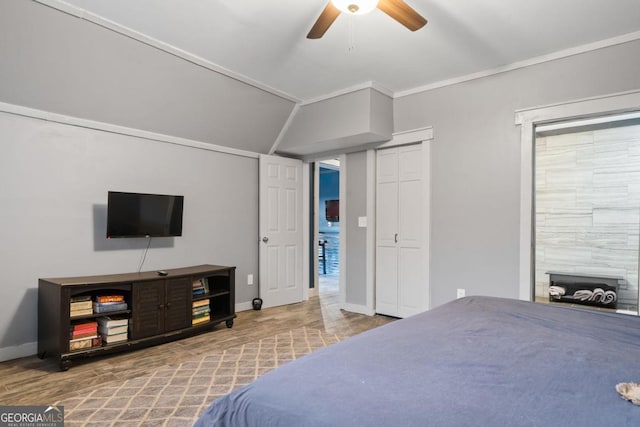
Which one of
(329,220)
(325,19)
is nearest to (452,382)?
(325,19)

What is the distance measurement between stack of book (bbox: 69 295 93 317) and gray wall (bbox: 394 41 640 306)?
10.6 ft

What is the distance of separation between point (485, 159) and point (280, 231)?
268 cm

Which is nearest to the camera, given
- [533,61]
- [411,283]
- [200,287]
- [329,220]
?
[533,61]

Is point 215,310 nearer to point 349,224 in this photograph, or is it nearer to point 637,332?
point 349,224

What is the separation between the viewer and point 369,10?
2.09 metres

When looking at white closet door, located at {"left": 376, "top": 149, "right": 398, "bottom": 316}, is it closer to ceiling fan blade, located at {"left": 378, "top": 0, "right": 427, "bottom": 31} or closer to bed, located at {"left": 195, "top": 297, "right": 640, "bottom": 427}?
ceiling fan blade, located at {"left": 378, "top": 0, "right": 427, "bottom": 31}

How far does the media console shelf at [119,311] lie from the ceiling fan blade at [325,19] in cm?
245

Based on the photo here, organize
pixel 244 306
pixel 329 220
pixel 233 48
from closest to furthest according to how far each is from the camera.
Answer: pixel 233 48, pixel 244 306, pixel 329 220

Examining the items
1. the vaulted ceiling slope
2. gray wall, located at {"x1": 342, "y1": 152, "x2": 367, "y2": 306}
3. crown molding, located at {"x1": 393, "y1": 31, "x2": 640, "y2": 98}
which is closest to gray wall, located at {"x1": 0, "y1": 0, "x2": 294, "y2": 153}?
the vaulted ceiling slope

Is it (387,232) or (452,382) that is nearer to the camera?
(452,382)

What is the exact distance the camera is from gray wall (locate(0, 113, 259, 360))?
301 cm

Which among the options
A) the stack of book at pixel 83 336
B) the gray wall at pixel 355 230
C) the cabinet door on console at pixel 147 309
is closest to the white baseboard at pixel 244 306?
the gray wall at pixel 355 230

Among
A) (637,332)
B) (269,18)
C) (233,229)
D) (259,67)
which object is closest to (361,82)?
(259,67)

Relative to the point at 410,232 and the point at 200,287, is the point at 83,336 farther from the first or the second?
the point at 410,232
